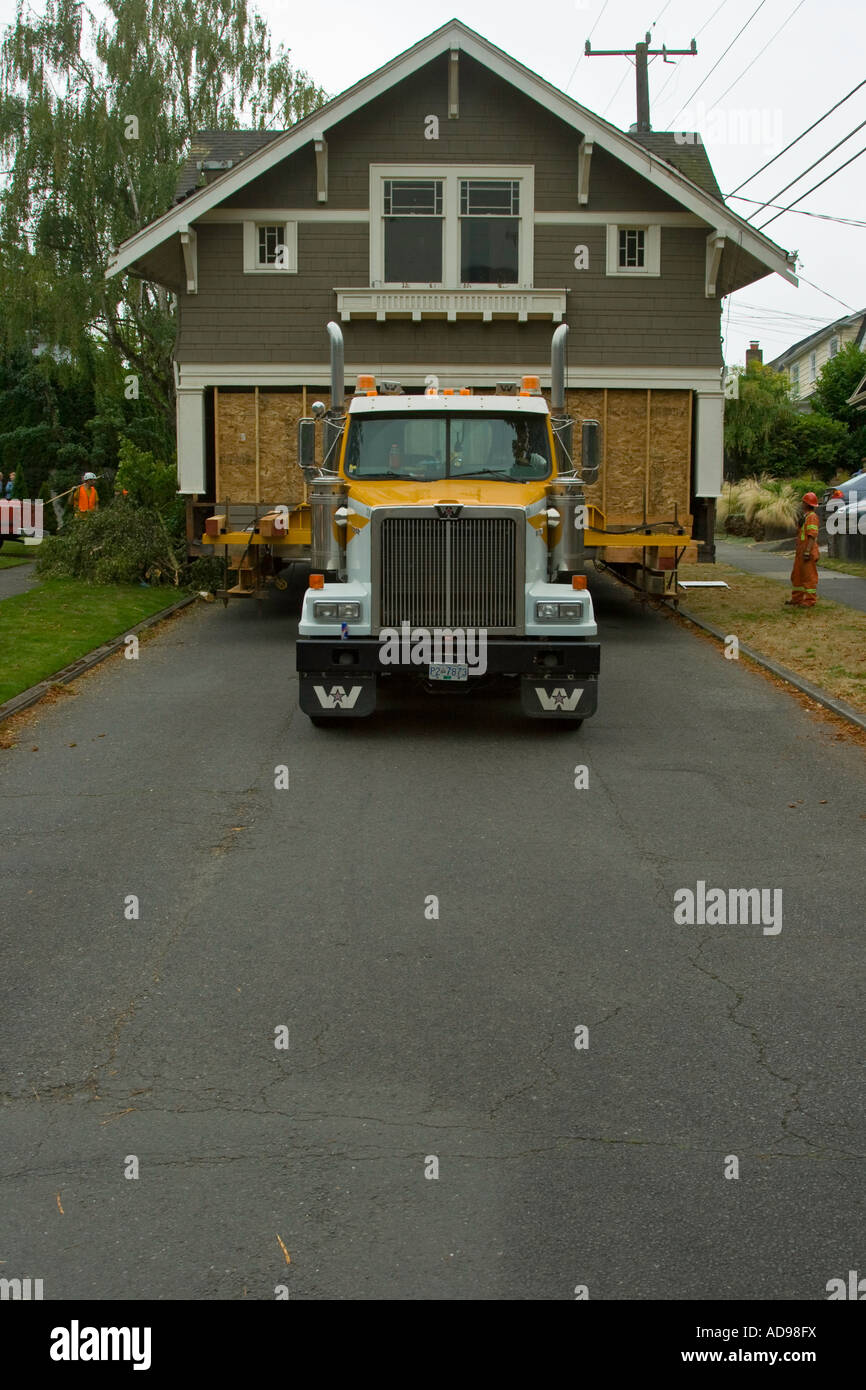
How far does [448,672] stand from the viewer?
1152cm

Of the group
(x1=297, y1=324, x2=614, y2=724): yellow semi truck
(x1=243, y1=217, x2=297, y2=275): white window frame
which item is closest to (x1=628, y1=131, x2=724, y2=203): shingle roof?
(x1=243, y1=217, x2=297, y2=275): white window frame

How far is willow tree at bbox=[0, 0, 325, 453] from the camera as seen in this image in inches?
1378

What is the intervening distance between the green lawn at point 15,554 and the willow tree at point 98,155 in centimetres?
597

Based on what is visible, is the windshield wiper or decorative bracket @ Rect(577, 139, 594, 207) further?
decorative bracket @ Rect(577, 139, 594, 207)

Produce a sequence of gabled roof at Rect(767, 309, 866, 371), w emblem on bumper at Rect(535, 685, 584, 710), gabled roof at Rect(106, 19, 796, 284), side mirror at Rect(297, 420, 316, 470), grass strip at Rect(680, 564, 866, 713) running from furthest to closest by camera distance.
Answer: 1. gabled roof at Rect(767, 309, 866, 371)
2. gabled roof at Rect(106, 19, 796, 284)
3. grass strip at Rect(680, 564, 866, 713)
4. side mirror at Rect(297, 420, 316, 470)
5. w emblem on bumper at Rect(535, 685, 584, 710)

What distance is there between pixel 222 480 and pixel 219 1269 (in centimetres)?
1794

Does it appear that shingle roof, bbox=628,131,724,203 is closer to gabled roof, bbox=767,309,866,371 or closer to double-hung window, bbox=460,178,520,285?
double-hung window, bbox=460,178,520,285

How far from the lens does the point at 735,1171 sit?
455 cm

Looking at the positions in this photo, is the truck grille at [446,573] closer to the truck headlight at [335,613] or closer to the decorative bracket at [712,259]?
the truck headlight at [335,613]

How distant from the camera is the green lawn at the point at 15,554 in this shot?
2803 cm

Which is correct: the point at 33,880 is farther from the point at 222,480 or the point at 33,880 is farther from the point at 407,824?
the point at 222,480

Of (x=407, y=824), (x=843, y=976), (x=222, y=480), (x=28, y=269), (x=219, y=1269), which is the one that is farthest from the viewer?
(x=28, y=269)

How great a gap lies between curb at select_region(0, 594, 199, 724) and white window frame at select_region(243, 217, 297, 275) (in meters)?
5.38

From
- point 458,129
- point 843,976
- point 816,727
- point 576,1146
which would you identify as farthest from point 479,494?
point 458,129
